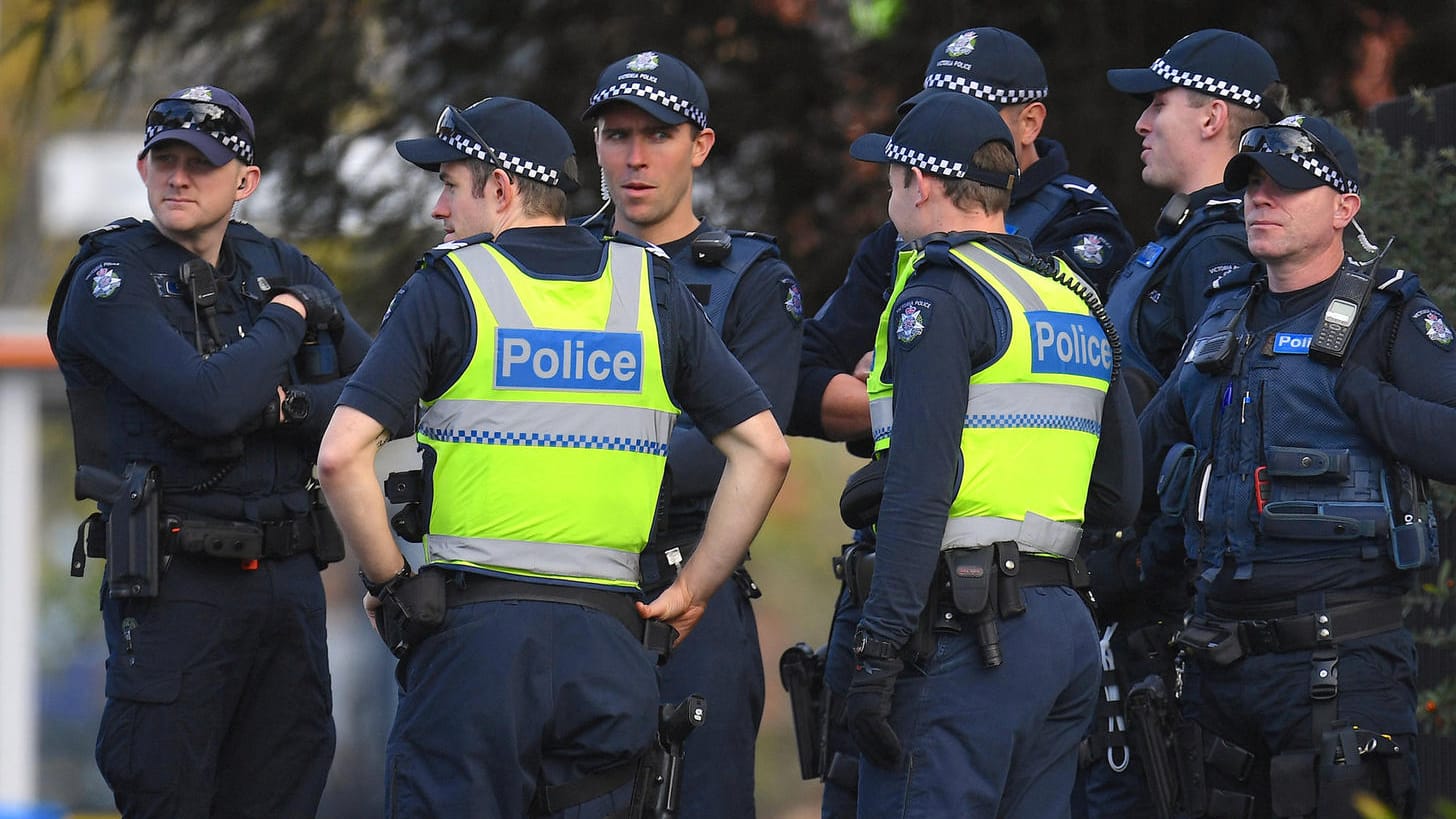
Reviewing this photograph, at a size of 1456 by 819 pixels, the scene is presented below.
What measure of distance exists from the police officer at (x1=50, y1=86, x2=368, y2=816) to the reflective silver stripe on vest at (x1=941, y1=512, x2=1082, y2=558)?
1948mm

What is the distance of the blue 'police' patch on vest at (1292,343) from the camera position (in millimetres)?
4668

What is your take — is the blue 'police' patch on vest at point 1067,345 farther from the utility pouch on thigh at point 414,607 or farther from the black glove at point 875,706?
the utility pouch on thigh at point 414,607

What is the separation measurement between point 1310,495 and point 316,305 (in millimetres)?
2737

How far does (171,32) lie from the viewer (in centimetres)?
940

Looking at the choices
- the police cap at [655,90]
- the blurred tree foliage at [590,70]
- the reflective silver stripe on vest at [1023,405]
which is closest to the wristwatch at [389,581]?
the reflective silver stripe on vest at [1023,405]

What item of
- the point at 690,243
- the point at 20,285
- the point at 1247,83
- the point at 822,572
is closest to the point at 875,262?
the point at 690,243

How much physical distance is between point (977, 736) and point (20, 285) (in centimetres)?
2018

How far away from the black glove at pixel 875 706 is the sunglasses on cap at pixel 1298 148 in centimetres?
169

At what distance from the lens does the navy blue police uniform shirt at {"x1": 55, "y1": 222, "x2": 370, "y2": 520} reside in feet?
16.4

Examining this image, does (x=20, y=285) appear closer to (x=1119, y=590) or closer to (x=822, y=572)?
(x=822, y=572)

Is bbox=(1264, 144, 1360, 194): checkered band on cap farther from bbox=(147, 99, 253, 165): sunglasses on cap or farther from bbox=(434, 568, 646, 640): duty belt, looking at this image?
bbox=(147, 99, 253, 165): sunglasses on cap

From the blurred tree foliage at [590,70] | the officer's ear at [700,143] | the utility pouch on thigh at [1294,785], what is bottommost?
the utility pouch on thigh at [1294,785]

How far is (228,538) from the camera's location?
5.12 metres

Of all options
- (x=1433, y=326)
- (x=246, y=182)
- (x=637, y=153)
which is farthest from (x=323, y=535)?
(x=1433, y=326)
